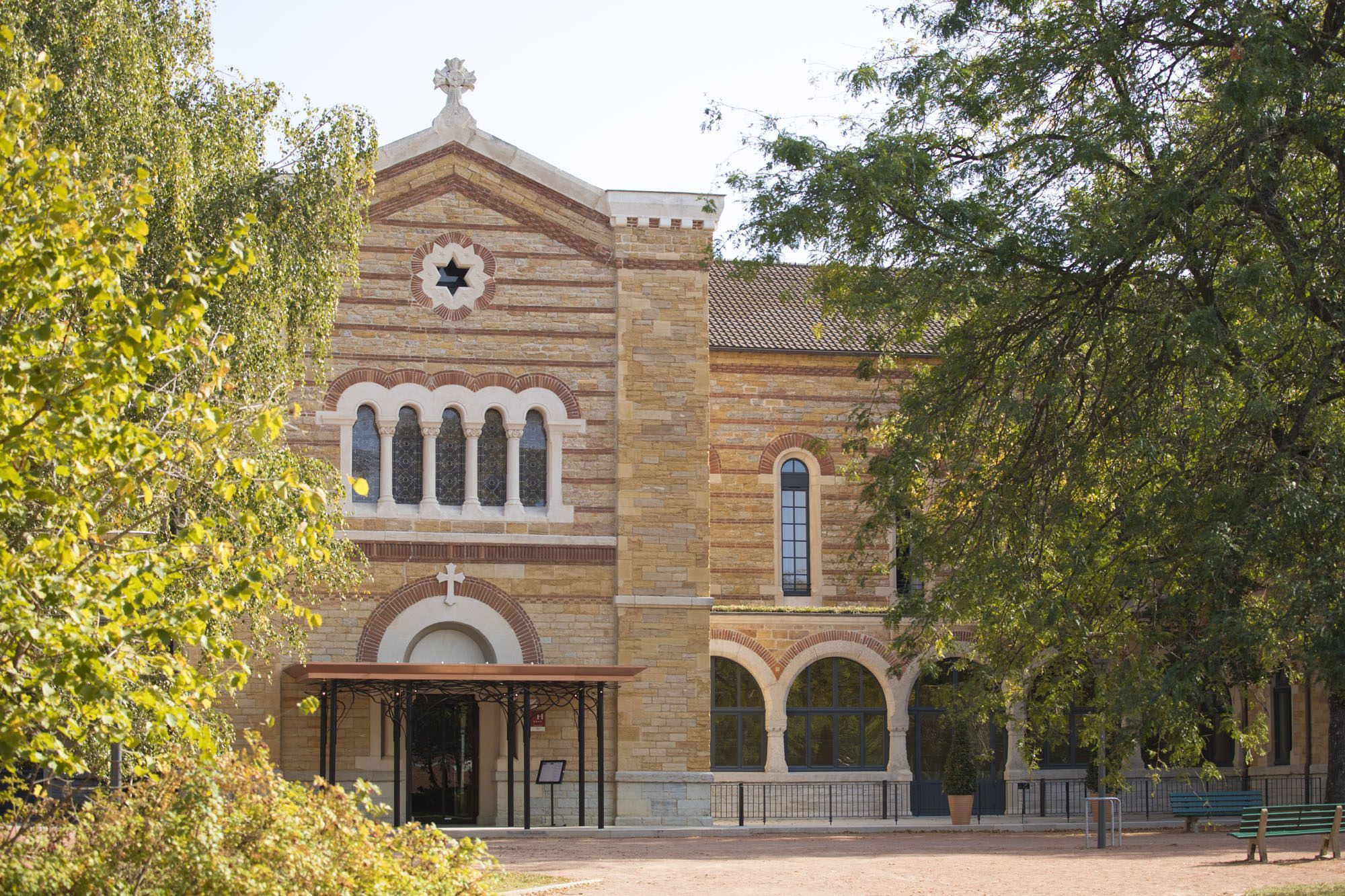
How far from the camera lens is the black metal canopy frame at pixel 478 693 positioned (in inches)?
888

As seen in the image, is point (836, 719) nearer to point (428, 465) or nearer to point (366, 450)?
point (428, 465)

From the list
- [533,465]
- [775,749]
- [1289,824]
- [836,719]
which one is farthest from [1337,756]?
[533,465]

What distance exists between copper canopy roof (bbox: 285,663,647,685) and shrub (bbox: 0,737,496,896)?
11.6m

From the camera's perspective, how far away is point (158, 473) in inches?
383

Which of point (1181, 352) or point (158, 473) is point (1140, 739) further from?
point (158, 473)

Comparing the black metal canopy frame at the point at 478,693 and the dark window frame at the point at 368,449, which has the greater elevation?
the dark window frame at the point at 368,449

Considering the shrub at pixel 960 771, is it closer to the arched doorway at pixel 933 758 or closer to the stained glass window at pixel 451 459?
the arched doorway at pixel 933 758

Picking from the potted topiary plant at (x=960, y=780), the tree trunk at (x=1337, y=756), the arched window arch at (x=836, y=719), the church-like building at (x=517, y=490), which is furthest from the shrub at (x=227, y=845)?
the arched window arch at (x=836, y=719)

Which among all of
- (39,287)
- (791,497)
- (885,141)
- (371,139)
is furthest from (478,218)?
(39,287)

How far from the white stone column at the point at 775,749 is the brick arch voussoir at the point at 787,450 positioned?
4.75 metres

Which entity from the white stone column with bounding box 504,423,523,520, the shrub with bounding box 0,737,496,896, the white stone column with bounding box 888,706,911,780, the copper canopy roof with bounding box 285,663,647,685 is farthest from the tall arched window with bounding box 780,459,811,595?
the shrub with bounding box 0,737,496,896

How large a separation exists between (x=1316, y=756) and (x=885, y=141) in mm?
21062

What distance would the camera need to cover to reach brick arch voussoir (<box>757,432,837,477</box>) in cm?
2984

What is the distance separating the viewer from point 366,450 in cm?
2461
